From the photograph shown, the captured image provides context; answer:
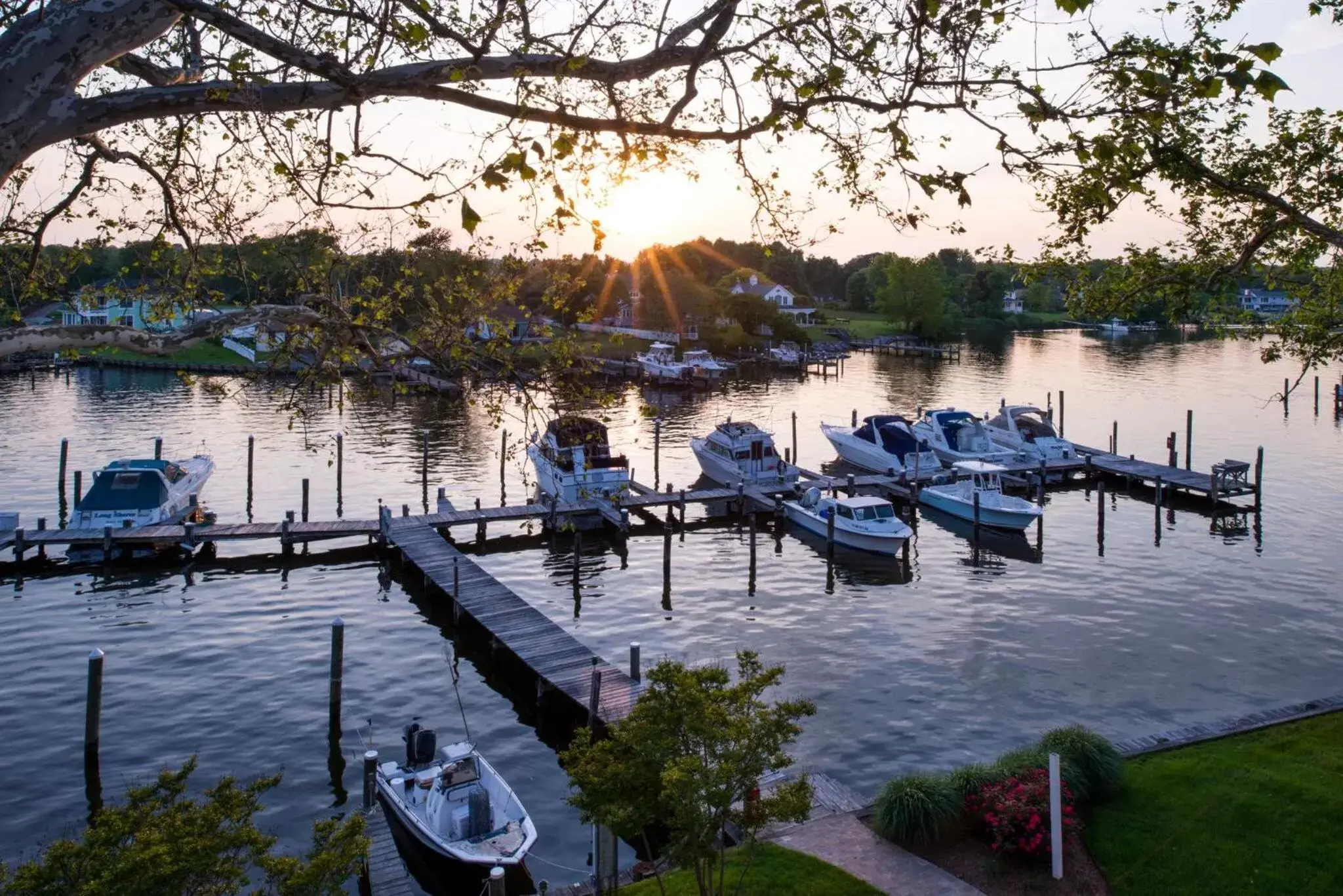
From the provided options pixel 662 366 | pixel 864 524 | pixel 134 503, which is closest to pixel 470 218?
pixel 864 524

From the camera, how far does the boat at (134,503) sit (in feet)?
123

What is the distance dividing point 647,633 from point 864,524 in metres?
11.9

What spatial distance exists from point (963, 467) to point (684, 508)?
40.1 feet

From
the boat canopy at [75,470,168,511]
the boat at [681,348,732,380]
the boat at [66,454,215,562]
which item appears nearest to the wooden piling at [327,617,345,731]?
the boat at [66,454,215,562]

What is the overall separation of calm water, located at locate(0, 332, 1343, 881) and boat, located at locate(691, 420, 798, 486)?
14.2 ft

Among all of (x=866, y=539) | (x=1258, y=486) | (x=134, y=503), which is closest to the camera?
(x=134, y=503)

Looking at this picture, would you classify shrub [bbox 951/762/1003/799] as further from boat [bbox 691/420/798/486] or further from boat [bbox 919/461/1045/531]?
boat [bbox 691/420/798/486]

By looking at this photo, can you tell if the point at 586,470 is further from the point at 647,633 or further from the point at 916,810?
the point at 916,810

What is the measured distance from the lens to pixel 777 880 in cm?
1445

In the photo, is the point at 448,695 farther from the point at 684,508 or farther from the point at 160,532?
the point at 684,508

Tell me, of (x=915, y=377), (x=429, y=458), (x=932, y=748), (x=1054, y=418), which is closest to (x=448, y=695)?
(x=932, y=748)

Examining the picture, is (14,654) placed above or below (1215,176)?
below

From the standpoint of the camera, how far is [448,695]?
26.4m

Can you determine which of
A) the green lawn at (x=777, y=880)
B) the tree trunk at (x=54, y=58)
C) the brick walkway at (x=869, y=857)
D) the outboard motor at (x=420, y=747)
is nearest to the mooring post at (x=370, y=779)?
the outboard motor at (x=420, y=747)
